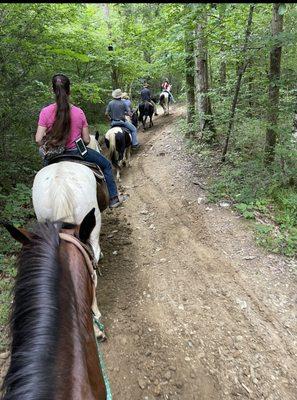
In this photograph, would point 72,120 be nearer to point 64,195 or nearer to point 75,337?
point 64,195

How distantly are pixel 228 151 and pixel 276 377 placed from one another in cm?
656

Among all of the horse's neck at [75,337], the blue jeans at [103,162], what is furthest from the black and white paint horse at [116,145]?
the horse's neck at [75,337]

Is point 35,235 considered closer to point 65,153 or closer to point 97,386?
point 97,386

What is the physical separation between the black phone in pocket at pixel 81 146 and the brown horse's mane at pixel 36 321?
228cm

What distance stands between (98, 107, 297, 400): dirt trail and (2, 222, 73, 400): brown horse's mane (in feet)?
6.64

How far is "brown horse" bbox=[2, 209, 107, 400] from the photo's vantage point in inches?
54.3

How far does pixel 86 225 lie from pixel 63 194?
0.92m

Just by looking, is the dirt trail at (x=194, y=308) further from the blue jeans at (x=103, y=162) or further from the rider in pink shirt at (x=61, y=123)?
the rider in pink shirt at (x=61, y=123)

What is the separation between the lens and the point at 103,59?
12.0 meters

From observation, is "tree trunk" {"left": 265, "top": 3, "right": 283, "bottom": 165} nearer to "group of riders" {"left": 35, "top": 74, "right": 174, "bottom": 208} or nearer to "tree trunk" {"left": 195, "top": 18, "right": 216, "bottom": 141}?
"tree trunk" {"left": 195, "top": 18, "right": 216, "bottom": 141}

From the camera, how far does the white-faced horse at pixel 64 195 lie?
3391 millimetres

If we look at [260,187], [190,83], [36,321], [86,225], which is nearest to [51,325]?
[36,321]

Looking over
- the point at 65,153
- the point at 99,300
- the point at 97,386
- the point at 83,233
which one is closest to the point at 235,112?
the point at 65,153

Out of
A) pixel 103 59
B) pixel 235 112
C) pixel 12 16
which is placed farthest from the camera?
pixel 103 59
